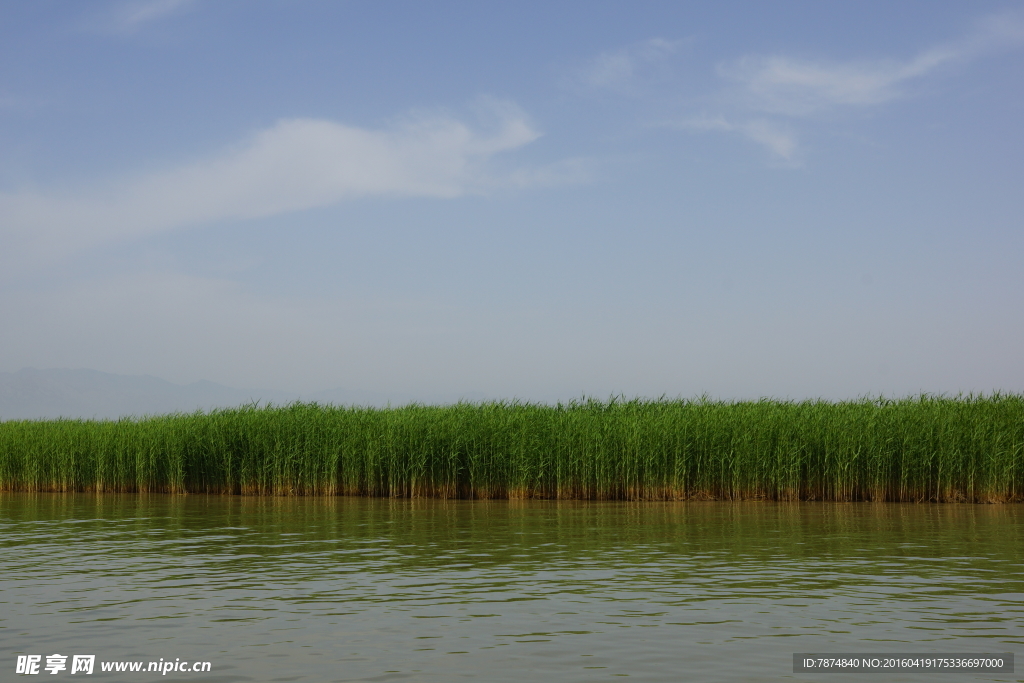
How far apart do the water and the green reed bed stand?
3227 millimetres

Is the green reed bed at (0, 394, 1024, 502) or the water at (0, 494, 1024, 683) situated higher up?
the green reed bed at (0, 394, 1024, 502)

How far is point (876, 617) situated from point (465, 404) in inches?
750

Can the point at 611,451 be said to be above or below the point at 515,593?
above

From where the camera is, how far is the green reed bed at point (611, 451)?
2412cm

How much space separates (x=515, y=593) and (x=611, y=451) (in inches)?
538

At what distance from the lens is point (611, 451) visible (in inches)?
999

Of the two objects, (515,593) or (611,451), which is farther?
(611,451)

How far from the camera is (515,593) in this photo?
472 inches

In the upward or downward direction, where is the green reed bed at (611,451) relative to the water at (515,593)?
upward

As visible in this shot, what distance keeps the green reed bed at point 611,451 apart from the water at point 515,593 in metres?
3.23

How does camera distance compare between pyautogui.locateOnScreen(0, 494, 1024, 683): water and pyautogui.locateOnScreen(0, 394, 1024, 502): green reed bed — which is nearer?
pyautogui.locateOnScreen(0, 494, 1024, 683): water

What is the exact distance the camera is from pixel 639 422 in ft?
84.0

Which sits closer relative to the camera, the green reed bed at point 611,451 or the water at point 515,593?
the water at point 515,593

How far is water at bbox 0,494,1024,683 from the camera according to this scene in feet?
28.8
